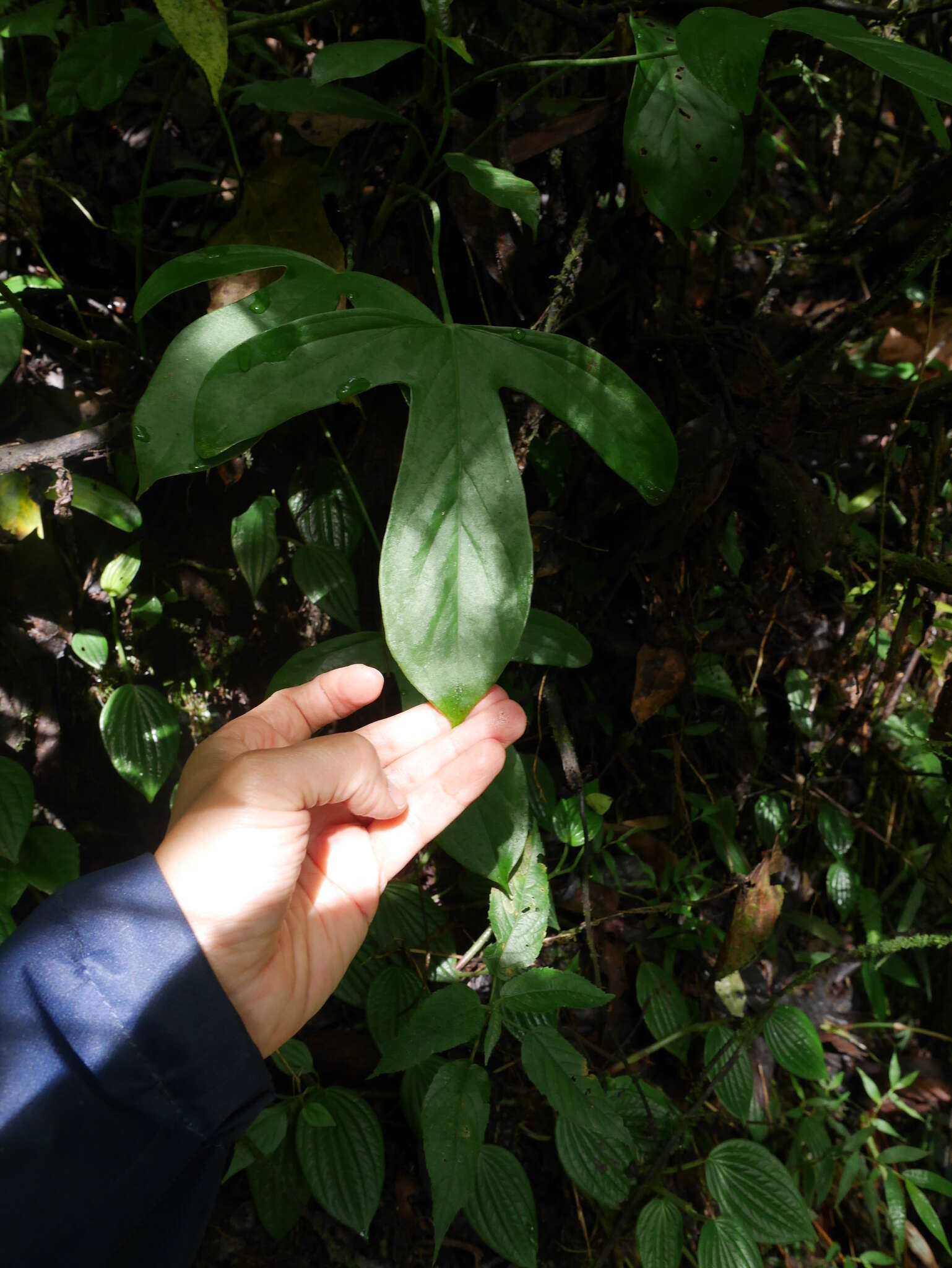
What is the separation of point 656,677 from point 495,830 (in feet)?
1.34

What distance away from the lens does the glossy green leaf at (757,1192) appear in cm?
117

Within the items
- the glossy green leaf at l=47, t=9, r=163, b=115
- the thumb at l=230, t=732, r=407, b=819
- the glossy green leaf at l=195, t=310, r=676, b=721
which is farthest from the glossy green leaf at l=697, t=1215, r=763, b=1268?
the glossy green leaf at l=47, t=9, r=163, b=115

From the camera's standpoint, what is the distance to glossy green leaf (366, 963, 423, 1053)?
3.84ft

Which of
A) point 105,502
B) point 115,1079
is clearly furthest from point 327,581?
point 115,1079

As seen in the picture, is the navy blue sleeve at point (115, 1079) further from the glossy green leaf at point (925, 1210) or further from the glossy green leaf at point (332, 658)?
the glossy green leaf at point (925, 1210)

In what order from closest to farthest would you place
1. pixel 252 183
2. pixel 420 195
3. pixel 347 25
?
pixel 420 195, pixel 252 183, pixel 347 25

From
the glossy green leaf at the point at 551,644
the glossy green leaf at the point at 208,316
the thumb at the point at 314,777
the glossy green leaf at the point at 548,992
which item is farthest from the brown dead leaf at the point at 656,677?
the glossy green leaf at the point at 208,316

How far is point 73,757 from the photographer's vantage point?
4.58 feet

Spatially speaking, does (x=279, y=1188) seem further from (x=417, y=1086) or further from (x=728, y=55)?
(x=728, y=55)

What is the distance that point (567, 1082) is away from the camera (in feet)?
3.31

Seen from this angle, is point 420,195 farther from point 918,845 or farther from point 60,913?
point 918,845

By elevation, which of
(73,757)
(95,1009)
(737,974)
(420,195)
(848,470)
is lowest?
(737,974)

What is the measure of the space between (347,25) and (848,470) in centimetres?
114

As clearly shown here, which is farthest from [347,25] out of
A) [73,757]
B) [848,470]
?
[73,757]
